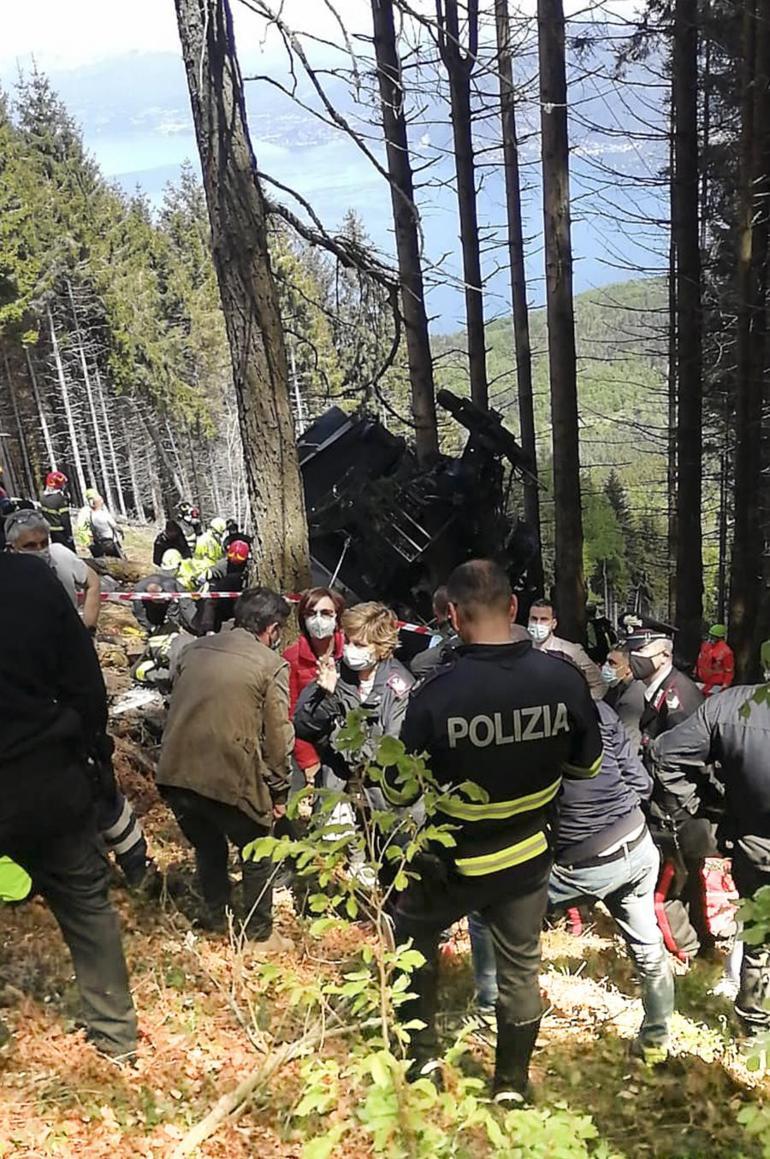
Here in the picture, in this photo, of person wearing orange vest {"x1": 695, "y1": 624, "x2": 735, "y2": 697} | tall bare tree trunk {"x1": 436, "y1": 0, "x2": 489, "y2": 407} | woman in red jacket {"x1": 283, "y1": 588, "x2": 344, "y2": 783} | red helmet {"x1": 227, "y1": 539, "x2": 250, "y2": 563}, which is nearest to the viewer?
woman in red jacket {"x1": 283, "y1": 588, "x2": 344, "y2": 783}

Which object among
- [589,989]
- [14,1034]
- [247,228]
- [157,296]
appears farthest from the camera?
[157,296]

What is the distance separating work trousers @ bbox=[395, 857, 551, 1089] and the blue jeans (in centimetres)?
50

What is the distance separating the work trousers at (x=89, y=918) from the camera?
119 inches

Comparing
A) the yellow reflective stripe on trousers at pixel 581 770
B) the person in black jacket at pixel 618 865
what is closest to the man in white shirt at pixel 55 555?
the person in black jacket at pixel 618 865

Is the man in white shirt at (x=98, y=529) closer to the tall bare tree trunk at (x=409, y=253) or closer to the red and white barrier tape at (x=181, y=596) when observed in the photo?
the red and white barrier tape at (x=181, y=596)

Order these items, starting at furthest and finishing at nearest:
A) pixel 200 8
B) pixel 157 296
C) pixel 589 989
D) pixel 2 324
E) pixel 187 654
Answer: pixel 157 296 < pixel 2 324 < pixel 200 8 < pixel 589 989 < pixel 187 654

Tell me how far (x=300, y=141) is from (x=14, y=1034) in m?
4.98

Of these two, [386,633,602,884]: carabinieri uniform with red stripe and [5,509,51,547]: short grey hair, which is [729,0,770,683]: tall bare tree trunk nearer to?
[5,509,51,547]: short grey hair

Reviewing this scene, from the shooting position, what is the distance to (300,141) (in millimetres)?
5402

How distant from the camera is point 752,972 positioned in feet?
12.0

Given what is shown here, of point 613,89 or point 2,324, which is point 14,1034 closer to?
point 613,89

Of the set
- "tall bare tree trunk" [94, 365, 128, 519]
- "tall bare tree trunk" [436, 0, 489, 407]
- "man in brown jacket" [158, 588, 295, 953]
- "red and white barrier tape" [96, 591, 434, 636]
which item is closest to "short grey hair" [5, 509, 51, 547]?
"man in brown jacket" [158, 588, 295, 953]

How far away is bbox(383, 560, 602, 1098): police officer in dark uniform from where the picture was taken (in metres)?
2.93

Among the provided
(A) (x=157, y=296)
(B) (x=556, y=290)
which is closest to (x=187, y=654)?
(B) (x=556, y=290)
